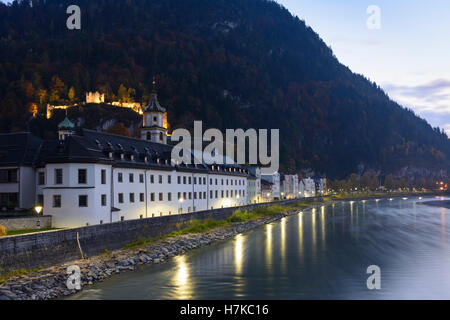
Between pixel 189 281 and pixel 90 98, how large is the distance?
151035 millimetres

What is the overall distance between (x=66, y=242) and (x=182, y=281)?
814cm

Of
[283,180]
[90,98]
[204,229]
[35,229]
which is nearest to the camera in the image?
[35,229]

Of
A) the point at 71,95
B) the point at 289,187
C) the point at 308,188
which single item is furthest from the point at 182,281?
the point at 71,95

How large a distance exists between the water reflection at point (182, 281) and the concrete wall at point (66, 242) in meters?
5.31

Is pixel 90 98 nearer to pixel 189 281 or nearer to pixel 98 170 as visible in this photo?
pixel 98 170

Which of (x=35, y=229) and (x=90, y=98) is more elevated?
(x=90, y=98)

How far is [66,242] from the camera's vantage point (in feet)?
98.0

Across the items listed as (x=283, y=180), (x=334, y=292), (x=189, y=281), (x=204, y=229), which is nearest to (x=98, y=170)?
(x=204, y=229)

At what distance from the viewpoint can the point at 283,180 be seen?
138625 mm

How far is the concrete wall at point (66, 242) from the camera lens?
25.4 metres

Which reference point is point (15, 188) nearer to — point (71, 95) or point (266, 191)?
point (266, 191)

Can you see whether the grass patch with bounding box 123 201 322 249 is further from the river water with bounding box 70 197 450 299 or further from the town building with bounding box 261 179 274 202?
the town building with bounding box 261 179 274 202

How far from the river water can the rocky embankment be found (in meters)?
0.90

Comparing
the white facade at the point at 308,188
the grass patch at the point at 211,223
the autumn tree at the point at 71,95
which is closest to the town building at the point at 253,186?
the grass patch at the point at 211,223
